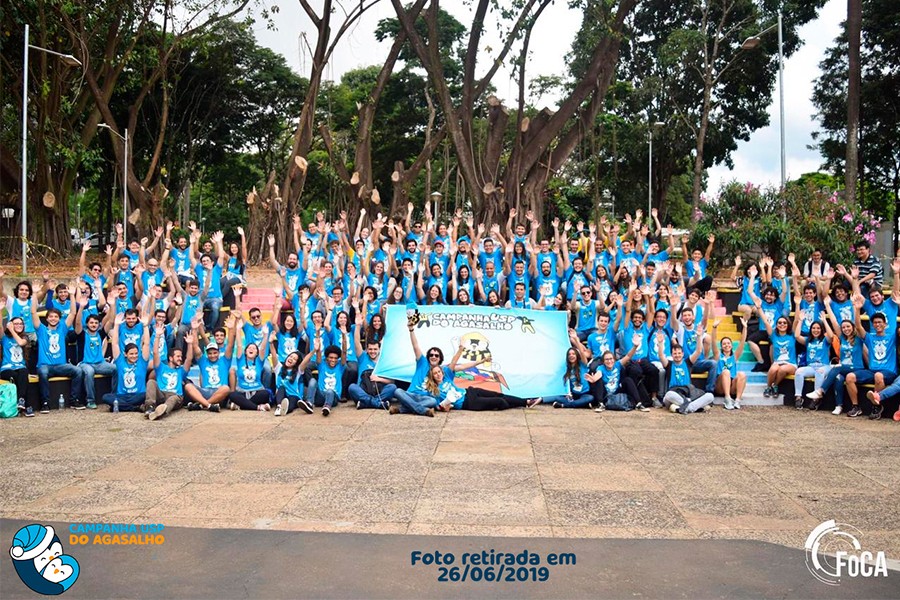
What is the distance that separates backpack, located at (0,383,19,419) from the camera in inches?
400

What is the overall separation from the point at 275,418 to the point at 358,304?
2.52 m

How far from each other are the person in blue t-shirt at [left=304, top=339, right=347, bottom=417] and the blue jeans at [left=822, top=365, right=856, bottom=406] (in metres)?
6.48

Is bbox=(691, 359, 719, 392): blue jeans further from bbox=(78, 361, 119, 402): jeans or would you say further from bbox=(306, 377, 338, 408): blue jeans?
bbox=(78, 361, 119, 402): jeans

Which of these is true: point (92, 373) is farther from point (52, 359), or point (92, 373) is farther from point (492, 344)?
point (492, 344)

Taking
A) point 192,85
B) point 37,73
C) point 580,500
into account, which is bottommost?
point 580,500

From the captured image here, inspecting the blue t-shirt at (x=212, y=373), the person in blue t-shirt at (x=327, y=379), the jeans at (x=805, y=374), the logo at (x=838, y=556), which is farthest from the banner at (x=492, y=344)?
the logo at (x=838, y=556)

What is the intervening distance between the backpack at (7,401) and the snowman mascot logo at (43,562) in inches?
208

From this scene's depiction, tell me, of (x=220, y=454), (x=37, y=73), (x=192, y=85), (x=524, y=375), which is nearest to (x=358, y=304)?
(x=524, y=375)

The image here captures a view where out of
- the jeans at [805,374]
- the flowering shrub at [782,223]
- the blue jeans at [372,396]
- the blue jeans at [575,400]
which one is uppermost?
the flowering shrub at [782,223]

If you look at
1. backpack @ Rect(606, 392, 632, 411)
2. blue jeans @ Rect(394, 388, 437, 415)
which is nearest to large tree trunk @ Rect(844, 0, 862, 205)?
→ backpack @ Rect(606, 392, 632, 411)

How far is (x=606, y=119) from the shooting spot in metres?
39.2

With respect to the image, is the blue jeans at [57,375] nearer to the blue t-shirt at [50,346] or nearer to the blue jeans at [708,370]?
the blue t-shirt at [50,346]

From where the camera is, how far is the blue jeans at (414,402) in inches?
419

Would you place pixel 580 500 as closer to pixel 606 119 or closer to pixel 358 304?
pixel 358 304
